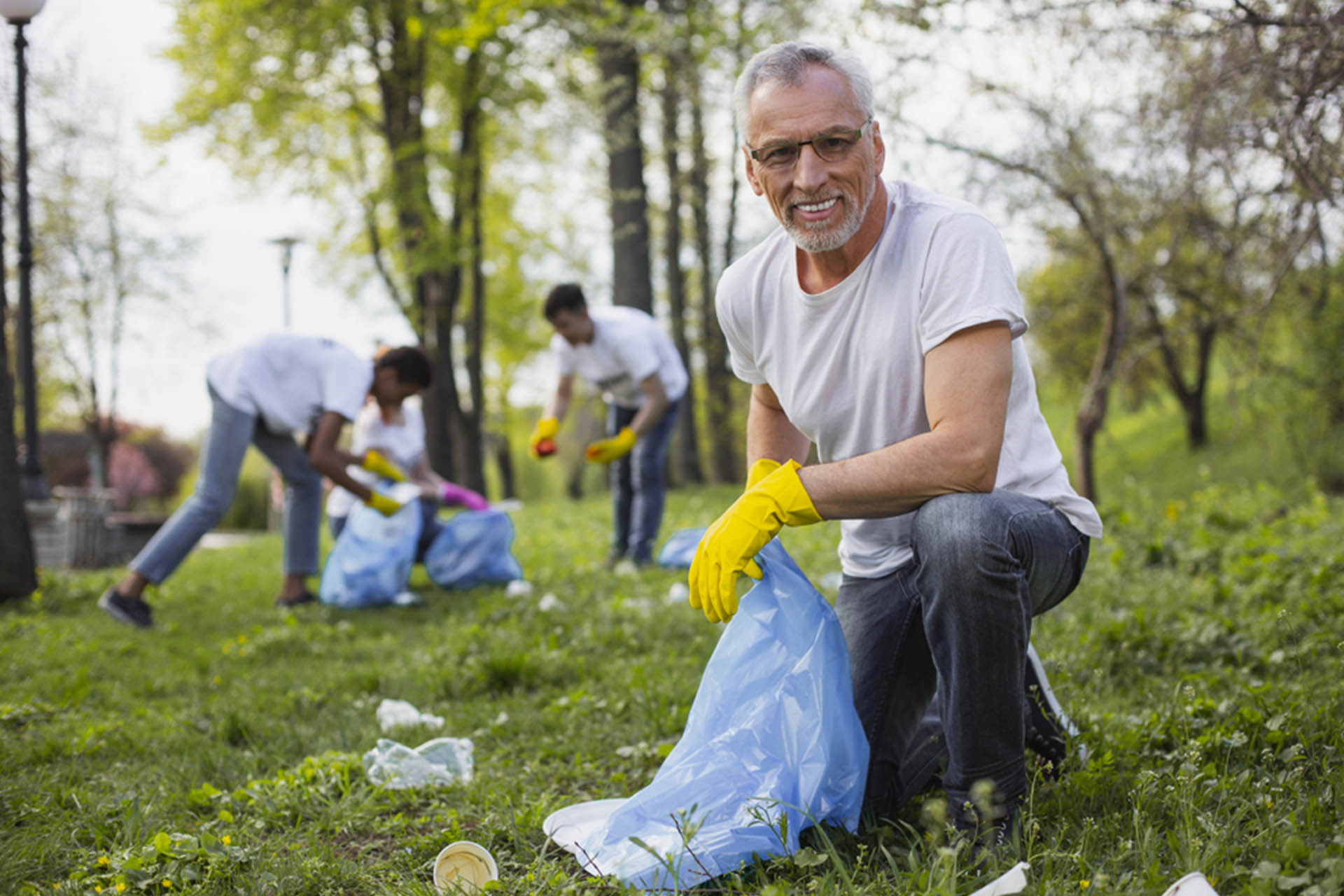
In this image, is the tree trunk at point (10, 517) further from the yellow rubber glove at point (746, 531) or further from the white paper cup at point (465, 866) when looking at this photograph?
the yellow rubber glove at point (746, 531)

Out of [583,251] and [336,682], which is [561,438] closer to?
[583,251]

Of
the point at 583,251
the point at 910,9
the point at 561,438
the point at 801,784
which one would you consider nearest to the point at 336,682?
the point at 801,784

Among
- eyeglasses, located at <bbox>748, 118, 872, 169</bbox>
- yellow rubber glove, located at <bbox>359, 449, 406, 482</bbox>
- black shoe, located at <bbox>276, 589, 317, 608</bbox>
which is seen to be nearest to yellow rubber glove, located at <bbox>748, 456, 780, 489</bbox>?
eyeglasses, located at <bbox>748, 118, 872, 169</bbox>

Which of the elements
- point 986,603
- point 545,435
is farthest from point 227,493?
point 986,603

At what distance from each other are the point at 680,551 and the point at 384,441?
1843 mm

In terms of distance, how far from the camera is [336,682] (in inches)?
138

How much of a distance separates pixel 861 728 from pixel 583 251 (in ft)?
62.3

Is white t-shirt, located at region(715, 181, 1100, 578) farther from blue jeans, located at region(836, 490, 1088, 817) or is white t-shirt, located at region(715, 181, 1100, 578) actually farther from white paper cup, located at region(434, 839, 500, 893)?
white paper cup, located at region(434, 839, 500, 893)

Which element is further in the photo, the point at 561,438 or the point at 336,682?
the point at 561,438

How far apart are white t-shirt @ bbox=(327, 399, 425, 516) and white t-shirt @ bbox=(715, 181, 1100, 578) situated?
13.3 feet

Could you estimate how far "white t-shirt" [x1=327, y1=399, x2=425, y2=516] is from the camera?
5.94m

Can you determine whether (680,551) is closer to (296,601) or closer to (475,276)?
(296,601)

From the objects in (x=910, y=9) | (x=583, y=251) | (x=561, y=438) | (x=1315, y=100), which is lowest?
(x=561, y=438)

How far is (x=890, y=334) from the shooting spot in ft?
6.47
